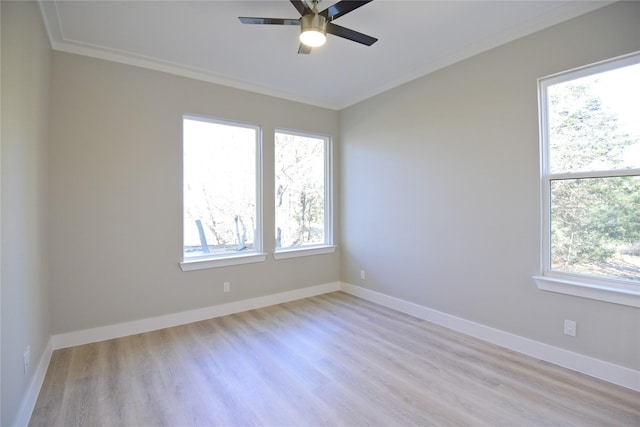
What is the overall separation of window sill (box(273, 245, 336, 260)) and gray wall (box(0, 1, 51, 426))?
2.36 m

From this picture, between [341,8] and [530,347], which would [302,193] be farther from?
[530,347]

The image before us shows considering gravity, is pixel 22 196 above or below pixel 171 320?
above

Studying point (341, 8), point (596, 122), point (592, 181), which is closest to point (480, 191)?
point (592, 181)

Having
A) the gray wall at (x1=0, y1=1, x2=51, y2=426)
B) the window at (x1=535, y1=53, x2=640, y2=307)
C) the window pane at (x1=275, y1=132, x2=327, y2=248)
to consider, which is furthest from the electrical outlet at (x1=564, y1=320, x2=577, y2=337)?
the gray wall at (x1=0, y1=1, x2=51, y2=426)

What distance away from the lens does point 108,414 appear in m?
1.94

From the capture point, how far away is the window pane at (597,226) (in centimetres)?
218

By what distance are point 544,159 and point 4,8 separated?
3650mm

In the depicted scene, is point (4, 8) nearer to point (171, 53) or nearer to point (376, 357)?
point (171, 53)

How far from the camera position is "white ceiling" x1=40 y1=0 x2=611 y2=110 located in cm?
236

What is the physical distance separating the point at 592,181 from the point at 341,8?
7.36 ft

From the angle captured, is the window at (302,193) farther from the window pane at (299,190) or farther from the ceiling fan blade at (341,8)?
the ceiling fan blade at (341,8)

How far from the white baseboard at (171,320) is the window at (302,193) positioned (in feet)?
1.87

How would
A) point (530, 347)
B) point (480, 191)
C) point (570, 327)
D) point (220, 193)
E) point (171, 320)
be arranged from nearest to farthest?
point (570, 327) < point (530, 347) < point (480, 191) < point (171, 320) < point (220, 193)

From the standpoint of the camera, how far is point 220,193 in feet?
12.2
